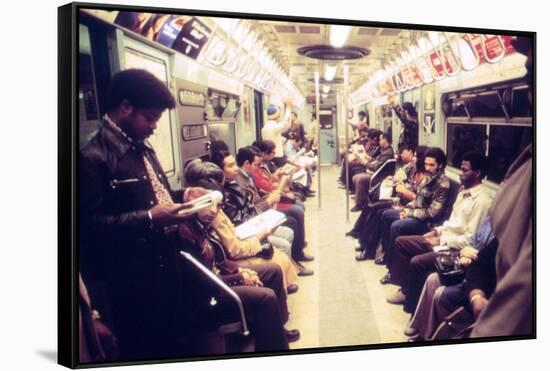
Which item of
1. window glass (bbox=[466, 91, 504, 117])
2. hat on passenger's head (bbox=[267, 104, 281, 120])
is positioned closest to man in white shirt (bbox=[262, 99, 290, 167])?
hat on passenger's head (bbox=[267, 104, 281, 120])

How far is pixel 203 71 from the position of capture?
11.6ft

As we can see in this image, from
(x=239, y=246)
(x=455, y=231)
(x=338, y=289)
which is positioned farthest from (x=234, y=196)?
(x=455, y=231)

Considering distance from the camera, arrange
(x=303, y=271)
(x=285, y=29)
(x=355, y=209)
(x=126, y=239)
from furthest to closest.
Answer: (x=355, y=209) → (x=303, y=271) → (x=285, y=29) → (x=126, y=239)

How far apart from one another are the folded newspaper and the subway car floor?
18 cm

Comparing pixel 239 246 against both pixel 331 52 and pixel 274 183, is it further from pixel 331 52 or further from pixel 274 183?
pixel 331 52

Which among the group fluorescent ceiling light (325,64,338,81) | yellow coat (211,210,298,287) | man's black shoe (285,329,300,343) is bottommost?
man's black shoe (285,329,300,343)

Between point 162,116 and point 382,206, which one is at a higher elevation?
point 162,116

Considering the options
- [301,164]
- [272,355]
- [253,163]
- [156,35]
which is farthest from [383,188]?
[156,35]

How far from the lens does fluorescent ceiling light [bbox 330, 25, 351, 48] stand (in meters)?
3.79

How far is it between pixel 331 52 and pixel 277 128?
48 cm

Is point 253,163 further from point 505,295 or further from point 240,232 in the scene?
point 505,295

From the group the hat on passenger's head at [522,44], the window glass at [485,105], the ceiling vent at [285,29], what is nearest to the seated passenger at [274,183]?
the ceiling vent at [285,29]

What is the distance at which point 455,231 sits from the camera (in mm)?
4016

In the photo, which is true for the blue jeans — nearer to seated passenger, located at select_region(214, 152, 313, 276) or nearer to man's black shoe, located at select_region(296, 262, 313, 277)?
man's black shoe, located at select_region(296, 262, 313, 277)
